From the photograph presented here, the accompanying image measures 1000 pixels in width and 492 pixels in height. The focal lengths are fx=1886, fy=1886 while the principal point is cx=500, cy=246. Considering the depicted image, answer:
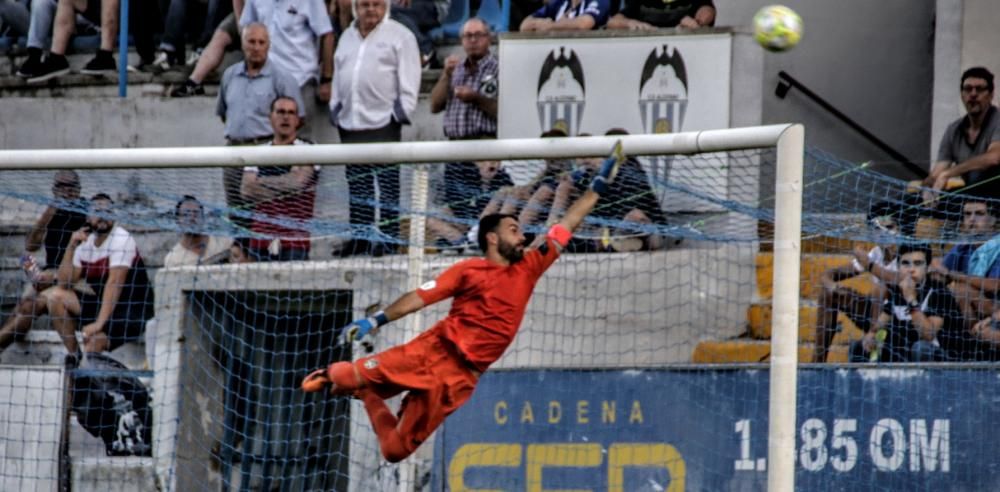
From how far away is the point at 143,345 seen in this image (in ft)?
40.8

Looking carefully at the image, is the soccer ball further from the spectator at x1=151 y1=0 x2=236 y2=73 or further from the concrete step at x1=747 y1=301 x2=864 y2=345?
the spectator at x1=151 y1=0 x2=236 y2=73

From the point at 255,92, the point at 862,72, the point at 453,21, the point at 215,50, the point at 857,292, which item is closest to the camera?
the point at 857,292

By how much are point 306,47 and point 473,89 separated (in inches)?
69.3

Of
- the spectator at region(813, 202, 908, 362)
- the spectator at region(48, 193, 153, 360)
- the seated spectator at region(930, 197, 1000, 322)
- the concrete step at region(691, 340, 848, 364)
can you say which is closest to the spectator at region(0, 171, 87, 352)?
the spectator at region(48, 193, 153, 360)

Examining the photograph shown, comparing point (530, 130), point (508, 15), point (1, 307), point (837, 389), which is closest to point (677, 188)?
point (837, 389)

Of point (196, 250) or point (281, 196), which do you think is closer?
point (281, 196)

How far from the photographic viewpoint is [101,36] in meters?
15.0

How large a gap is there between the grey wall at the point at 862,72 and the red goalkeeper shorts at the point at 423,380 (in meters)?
5.11

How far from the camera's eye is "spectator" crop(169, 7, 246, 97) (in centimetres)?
1398

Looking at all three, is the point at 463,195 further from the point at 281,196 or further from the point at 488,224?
the point at 488,224

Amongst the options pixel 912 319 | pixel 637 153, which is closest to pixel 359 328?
pixel 637 153

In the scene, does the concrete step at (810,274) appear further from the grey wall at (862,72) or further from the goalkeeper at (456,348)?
the grey wall at (862,72)

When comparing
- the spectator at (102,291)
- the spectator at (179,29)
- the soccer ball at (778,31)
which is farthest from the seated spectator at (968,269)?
the spectator at (179,29)

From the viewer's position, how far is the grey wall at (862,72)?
13.6 meters
